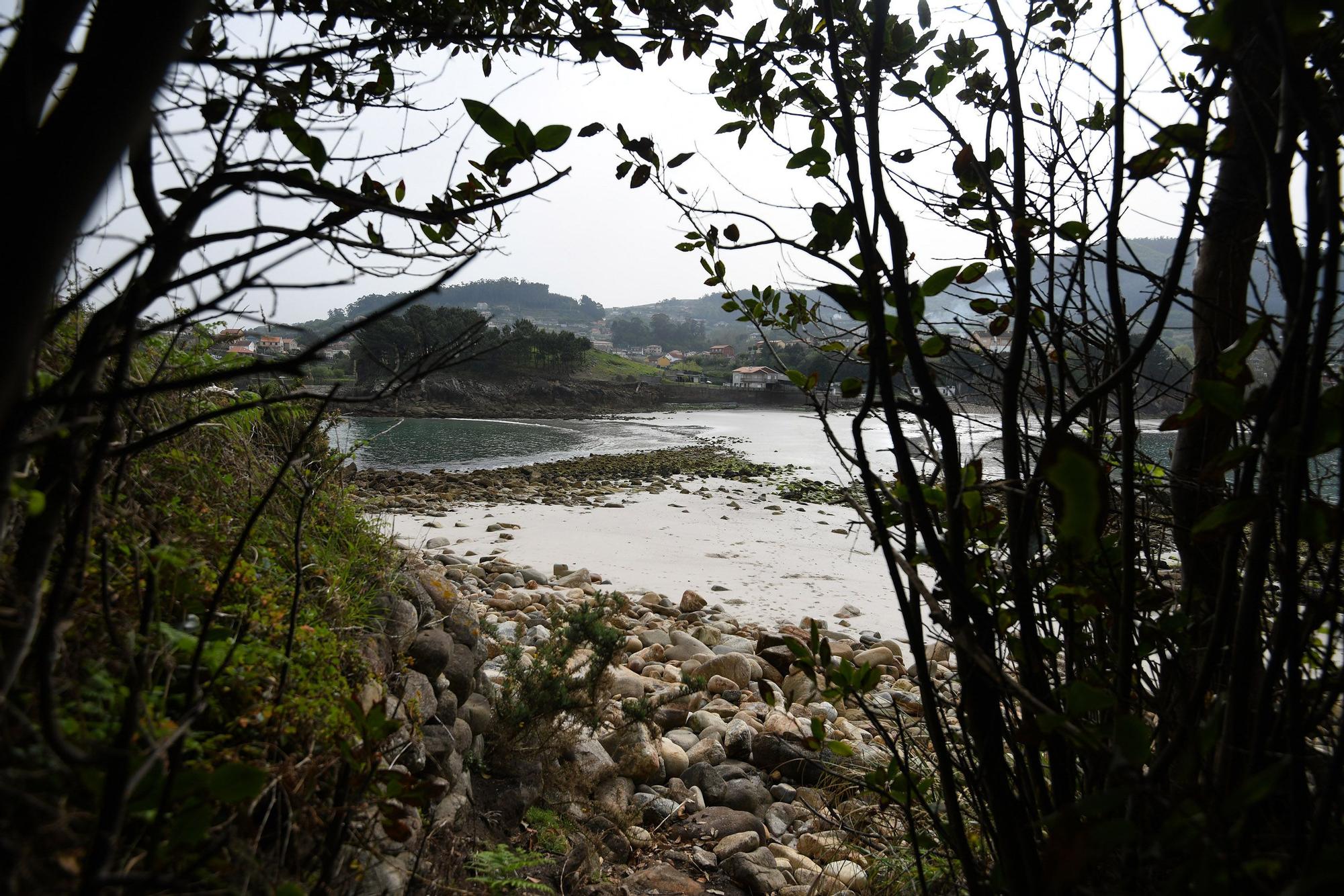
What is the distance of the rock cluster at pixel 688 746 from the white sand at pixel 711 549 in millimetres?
1622

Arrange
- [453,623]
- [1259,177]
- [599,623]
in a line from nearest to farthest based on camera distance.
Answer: [1259,177] → [599,623] → [453,623]

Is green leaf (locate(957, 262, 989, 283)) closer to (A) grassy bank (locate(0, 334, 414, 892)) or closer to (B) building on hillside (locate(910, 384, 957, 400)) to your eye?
(B) building on hillside (locate(910, 384, 957, 400))

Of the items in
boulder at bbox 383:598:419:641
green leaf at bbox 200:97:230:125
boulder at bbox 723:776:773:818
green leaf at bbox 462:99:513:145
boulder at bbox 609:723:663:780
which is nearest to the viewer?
green leaf at bbox 462:99:513:145

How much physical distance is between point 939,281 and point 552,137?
1.99 feet

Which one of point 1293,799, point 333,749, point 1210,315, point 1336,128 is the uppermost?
point 1336,128

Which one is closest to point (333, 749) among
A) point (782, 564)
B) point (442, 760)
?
point (442, 760)

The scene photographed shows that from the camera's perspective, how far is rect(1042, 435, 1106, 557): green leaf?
64cm

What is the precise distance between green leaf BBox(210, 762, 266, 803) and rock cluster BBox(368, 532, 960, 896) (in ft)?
3.22

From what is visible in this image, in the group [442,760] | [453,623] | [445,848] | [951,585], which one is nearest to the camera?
[951,585]

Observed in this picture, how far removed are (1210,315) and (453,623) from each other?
3.12 m

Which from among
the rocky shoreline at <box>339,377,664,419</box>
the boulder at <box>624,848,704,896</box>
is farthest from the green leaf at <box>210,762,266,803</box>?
the rocky shoreline at <box>339,377,664,419</box>

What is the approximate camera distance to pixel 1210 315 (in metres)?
1.55

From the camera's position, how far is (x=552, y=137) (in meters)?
1.06

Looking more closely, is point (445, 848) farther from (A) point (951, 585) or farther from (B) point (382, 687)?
(A) point (951, 585)
